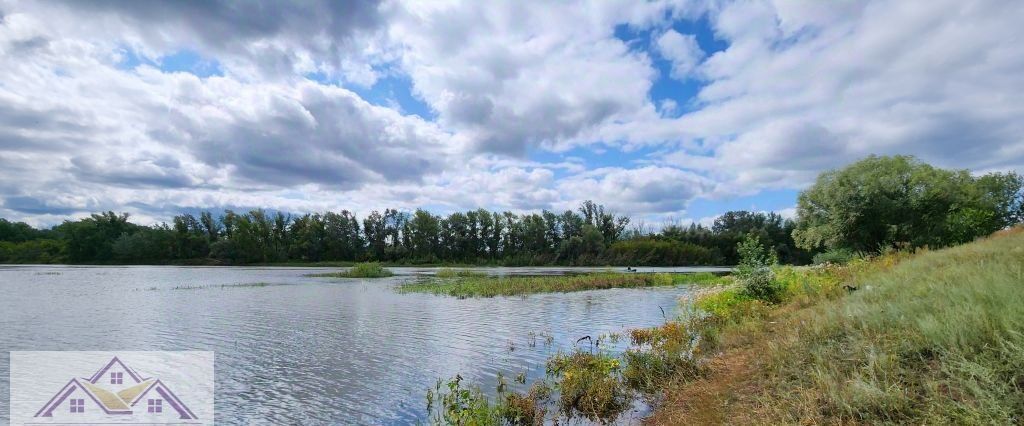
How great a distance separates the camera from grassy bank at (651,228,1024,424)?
526 centimetres

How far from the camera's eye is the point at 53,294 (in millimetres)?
32469

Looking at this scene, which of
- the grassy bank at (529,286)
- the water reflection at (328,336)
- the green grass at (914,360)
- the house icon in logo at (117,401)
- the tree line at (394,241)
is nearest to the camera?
the green grass at (914,360)

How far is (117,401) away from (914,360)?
1434cm

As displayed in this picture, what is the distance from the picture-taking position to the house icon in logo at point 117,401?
32.9 feet

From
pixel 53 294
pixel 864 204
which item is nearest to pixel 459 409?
pixel 53 294

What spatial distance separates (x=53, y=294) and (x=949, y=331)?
43.9m

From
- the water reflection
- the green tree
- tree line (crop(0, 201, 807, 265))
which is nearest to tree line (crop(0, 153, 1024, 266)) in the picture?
tree line (crop(0, 201, 807, 265))

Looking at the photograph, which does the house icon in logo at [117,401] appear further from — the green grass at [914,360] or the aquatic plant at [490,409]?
the green grass at [914,360]

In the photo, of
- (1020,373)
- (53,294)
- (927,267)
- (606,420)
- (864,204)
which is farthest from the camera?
(864,204)

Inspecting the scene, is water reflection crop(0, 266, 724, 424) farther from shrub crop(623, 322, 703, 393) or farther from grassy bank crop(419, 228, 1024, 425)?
shrub crop(623, 322, 703, 393)

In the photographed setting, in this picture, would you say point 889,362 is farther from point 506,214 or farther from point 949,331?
point 506,214

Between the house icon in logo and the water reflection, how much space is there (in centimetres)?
81

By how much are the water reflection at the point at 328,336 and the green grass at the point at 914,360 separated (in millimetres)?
6176

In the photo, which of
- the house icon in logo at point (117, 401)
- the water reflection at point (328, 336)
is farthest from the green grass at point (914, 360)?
the house icon in logo at point (117, 401)
